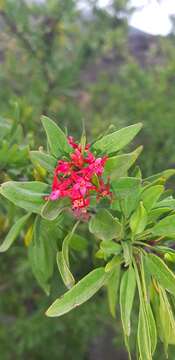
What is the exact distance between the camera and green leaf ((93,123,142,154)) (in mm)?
783

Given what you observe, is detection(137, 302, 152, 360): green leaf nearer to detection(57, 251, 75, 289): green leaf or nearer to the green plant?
the green plant

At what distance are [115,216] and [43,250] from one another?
200 millimetres

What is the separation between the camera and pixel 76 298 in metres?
0.76

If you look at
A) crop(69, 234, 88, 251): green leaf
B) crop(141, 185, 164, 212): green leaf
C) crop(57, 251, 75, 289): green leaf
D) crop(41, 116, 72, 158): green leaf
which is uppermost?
crop(41, 116, 72, 158): green leaf

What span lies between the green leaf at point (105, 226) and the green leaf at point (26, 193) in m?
0.09

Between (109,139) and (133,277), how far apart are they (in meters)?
0.21

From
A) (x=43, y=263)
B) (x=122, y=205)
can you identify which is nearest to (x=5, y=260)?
(x=43, y=263)

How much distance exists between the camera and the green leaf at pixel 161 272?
2.51 ft

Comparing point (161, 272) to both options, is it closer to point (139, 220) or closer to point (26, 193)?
point (139, 220)

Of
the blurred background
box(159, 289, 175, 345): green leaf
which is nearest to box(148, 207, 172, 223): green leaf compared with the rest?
box(159, 289, 175, 345): green leaf

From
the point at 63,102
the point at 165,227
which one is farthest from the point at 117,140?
the point at 63,102

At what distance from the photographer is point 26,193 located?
2.61 ft

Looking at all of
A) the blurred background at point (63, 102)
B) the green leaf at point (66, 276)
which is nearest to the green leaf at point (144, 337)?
the green leaf at point (66, 276)

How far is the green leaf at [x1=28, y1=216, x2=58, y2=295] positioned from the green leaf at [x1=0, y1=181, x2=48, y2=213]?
7 cm
